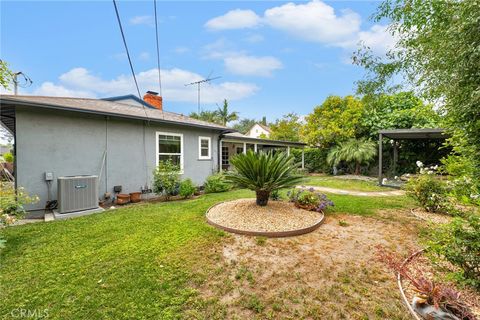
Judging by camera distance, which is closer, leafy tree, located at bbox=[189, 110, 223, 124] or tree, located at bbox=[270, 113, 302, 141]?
tree, located at bbox=[270, 113, 302, 141]

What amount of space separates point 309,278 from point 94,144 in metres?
6.93

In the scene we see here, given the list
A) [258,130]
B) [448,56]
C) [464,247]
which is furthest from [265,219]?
[258,130]

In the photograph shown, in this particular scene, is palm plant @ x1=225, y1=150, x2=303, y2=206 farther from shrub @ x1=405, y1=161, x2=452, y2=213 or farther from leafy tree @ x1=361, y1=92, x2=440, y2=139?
leafy tree @ x1=361, y1=92, x2=440, y2=139

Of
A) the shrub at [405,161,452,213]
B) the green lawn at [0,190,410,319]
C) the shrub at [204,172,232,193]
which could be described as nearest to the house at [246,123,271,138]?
the shrub at [204,172,232,193]

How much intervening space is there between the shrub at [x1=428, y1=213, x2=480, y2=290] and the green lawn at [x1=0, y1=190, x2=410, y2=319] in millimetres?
2353

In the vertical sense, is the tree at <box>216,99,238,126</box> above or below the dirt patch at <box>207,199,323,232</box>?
above

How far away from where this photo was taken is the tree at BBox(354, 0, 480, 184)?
253 cm

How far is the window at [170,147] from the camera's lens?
27.4 ft

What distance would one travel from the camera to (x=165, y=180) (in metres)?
7.35

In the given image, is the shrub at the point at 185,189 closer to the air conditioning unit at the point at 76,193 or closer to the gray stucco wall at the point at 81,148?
the gray stucco wall at the point at 81,148

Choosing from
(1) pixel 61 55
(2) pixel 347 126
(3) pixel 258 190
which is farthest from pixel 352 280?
(2) pixel 347 126

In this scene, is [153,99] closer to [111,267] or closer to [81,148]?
[81,148]

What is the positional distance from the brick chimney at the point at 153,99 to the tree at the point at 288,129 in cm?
1524

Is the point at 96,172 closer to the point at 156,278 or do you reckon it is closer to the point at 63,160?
the point at 63,160
